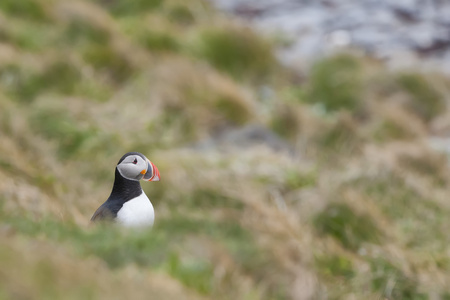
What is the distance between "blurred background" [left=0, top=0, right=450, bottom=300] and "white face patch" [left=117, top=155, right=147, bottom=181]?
12.2 inches

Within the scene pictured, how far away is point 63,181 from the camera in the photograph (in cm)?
519

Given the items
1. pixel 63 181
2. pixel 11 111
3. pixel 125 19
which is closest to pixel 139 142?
pixel 11 111

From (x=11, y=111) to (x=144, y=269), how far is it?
12.6 feet

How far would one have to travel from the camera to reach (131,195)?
2488 mm

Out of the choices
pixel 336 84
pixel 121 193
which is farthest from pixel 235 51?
pixel 121 193

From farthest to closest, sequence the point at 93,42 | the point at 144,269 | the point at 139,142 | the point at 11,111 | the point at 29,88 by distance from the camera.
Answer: the point at 93,42 < the point at 29,88 < the point at 139,142 < the point at 11,111 < the point at 144,269

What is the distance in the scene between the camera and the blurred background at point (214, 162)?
282 centimetres

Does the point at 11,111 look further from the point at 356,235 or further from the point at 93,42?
the point at 93,42

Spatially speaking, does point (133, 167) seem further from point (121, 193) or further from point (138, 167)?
point (121, 193)

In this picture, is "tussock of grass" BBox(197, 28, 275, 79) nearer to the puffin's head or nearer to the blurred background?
the blurred background

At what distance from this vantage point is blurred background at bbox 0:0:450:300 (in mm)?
2817

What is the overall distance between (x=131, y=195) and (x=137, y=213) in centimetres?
8

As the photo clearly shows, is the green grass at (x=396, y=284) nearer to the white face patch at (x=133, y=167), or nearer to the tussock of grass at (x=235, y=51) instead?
the white face patch at (x=133, y=167)

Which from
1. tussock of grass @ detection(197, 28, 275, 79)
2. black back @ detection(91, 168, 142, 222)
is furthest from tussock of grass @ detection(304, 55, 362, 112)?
black back @ detection(91, 168, 142, 222)
